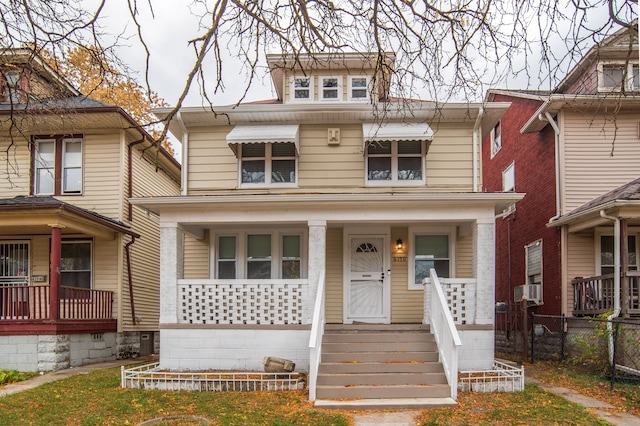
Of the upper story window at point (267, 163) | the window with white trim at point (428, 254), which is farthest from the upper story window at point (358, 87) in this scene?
the window with white trim at point (428, 254)

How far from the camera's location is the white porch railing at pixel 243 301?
10109 mm

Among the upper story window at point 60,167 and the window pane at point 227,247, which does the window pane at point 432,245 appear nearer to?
the window pane at point 227,247

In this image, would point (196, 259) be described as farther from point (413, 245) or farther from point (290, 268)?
point (413, 245)

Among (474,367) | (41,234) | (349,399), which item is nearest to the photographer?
(349,399)

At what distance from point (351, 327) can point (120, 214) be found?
698cm

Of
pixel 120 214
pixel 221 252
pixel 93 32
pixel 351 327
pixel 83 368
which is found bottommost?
pixel 83 368

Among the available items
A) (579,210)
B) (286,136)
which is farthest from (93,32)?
(579,210)

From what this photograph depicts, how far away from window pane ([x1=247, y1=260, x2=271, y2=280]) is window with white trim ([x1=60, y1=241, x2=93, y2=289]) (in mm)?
4554

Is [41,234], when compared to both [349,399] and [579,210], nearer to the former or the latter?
[349,399]

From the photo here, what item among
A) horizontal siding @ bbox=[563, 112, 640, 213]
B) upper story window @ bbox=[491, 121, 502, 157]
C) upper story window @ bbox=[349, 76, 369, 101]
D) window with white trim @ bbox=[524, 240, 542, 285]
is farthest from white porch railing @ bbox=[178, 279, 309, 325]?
upper story window @ bbox=[491, 121, 502, 157]

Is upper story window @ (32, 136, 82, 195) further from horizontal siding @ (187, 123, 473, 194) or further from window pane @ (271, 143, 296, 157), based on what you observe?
window pane @ (271, 143, 296, 157)

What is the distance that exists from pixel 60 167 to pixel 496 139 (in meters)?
14.1

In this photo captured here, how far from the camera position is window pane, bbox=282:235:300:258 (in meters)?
12.2

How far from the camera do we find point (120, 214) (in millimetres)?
14047
